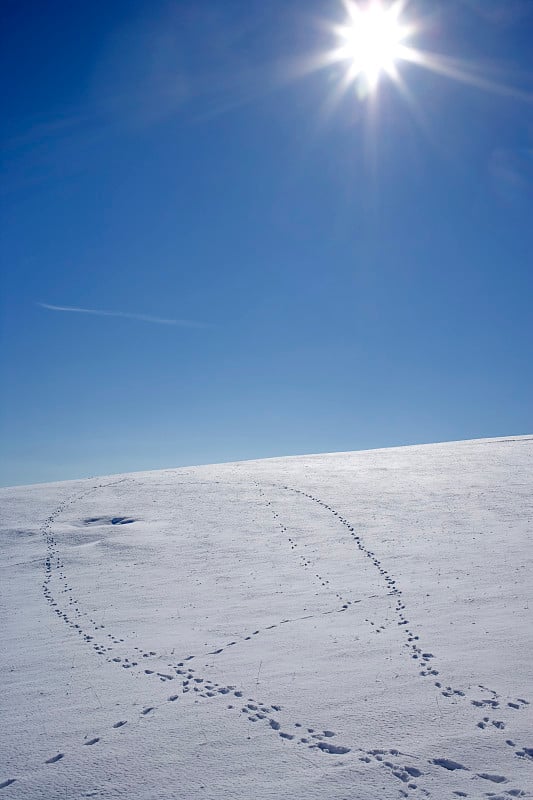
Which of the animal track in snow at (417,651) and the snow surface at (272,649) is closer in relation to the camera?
the snow surface at (272,649)

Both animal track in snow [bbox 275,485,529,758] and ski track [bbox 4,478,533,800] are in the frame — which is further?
animal track in snow [bbox 275,485,529,758]

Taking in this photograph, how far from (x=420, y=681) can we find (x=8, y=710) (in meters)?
6.08

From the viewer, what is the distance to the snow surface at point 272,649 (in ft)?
20.3

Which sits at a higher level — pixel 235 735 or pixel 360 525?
pixel 360 525

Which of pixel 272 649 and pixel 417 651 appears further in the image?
pixel 272 649

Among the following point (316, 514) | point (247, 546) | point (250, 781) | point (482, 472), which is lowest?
point (250, 781)

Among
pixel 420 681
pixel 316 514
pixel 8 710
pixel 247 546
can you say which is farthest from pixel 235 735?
pixel 316 514

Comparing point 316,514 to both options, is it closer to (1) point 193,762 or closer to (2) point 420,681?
(2) point 420,681

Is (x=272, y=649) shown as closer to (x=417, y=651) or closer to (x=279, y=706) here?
(x=279, y=706)

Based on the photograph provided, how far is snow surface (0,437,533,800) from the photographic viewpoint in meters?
6.18

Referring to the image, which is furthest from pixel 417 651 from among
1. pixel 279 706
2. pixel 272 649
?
pixel 279 706

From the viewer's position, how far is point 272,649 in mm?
9523

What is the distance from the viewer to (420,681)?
803 centimetres

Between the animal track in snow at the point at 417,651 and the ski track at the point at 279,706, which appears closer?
the ski track at the point at 279,706
